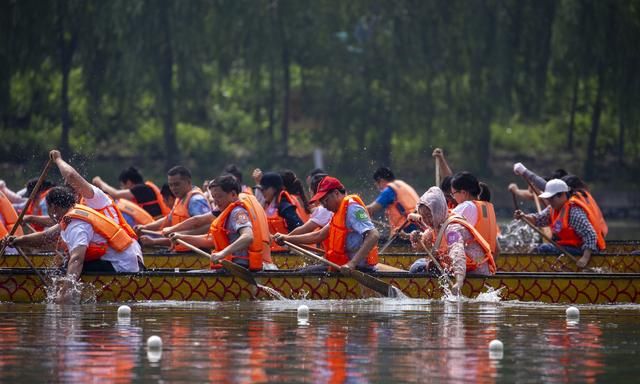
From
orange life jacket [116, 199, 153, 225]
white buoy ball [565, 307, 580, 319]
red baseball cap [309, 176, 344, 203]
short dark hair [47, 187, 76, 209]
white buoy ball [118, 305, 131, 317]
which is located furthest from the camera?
orange life jacket [116, 199, 153, 225]

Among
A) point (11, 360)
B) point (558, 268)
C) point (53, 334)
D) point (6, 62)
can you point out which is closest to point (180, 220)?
point (558, 268)

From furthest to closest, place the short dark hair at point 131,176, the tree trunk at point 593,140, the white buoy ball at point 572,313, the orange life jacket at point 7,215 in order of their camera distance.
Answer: the tree trunk at point 593,140 < the short dark hair at point 131,176 < the orange life jacket at point 7,215 < the white buoy ball at point 572,313

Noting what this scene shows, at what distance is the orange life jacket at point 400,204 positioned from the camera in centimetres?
1934

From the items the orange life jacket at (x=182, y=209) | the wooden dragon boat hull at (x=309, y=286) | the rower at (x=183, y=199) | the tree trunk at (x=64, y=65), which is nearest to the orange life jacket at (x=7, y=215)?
the rower at (x=183, y=199)

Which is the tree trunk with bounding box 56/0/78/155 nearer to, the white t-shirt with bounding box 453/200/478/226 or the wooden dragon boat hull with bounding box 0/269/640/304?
the wooden dragon boat hull with bounding box 0/269/640/304

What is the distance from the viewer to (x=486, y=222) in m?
15.1

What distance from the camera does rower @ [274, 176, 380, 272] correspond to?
13797mm

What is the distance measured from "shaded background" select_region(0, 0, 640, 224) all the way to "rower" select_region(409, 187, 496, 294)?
19270 millimetres

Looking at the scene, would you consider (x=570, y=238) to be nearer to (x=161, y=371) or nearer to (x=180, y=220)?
(x=180, y=220)

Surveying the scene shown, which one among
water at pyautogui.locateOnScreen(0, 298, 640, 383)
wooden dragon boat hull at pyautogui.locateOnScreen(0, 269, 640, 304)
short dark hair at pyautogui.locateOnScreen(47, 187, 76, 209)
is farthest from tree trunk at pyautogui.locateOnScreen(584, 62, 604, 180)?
short dark hair at pyautogui.locateOnScreen(47, 187, 76, 209)

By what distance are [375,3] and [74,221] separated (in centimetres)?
2485

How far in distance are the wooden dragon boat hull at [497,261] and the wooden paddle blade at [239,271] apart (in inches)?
132

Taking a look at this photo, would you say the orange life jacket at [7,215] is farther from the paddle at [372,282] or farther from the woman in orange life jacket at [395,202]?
the woman in orange life jacket at [395,202]

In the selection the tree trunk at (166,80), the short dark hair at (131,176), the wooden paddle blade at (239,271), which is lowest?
the wooden paddle blade at (239,271)
